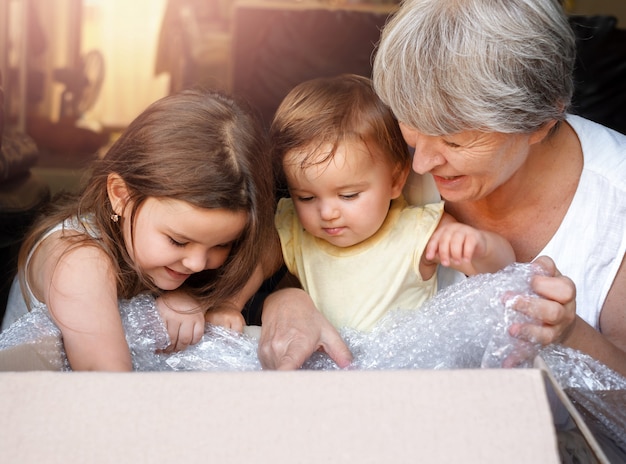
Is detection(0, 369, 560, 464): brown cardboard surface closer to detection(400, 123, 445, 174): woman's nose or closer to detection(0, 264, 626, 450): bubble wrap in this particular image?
detection(0, 264, 626, 450): bubble wrap

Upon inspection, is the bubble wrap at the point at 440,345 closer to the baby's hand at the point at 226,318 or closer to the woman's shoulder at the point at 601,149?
the baby's hand at the point at 226,318

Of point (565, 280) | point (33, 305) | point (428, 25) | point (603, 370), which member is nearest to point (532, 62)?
point (428, 25)

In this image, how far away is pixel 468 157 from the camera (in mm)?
1081

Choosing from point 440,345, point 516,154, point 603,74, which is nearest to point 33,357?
point 440,345

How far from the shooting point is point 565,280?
93 cm

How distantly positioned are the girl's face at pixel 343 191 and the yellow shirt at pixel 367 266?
5cm

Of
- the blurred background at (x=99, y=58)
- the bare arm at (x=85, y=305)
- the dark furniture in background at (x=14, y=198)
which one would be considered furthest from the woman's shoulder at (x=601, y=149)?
the blurred background at (x=99, y=58)

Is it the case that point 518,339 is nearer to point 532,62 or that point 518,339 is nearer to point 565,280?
point 565,280

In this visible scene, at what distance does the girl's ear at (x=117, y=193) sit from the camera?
3.69ft

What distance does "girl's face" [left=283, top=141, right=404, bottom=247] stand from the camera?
116 centimetres

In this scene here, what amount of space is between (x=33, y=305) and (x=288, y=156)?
42 centimetres

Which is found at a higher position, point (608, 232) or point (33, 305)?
point (608, 232)

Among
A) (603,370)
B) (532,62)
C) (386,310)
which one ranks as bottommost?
(386,310)

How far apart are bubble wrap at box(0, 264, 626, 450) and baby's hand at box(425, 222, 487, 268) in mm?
107
